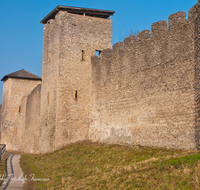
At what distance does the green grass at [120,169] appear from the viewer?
627 centimetres

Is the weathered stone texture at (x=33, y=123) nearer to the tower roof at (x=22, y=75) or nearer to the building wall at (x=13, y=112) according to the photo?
the building wall at (x=13, y=112)

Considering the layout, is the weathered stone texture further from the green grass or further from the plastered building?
the green grass

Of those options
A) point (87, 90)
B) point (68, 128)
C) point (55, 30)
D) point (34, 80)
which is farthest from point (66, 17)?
point (34, 80)

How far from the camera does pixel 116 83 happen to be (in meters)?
13.5

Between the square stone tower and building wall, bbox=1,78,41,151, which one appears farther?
building wall, bbox=1,78,41,151

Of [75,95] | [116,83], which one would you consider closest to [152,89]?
[116,83]

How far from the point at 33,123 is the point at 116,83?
9.61 m

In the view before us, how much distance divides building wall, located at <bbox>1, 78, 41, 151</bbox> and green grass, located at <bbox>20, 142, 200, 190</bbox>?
42.8ft

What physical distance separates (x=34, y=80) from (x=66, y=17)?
1228 centimetres

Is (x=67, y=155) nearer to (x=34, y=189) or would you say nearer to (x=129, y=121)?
(x=129, y=121)

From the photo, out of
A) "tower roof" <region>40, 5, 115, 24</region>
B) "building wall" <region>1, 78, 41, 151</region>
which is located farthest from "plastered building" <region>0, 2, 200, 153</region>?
"building wall" <region>1, 78, 41, 151</region>

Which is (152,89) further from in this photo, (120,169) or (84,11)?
(84,11)

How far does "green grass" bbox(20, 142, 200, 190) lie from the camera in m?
6.27

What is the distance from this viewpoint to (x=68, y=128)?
1477 cm
